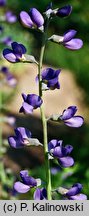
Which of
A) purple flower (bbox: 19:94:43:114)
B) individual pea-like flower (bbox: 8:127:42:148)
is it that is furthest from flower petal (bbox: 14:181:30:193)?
purple flower (bbox: 19:94:43:114)

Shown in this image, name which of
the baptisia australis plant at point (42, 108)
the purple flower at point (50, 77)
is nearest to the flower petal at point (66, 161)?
the baptisia australis plant at point (42, 108)

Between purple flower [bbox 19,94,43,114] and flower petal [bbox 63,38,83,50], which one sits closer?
purple flower [bbox 19,94,43,114]

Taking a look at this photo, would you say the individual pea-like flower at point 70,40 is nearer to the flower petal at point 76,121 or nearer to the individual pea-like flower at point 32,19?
the individual pea-like flower at point 32,19

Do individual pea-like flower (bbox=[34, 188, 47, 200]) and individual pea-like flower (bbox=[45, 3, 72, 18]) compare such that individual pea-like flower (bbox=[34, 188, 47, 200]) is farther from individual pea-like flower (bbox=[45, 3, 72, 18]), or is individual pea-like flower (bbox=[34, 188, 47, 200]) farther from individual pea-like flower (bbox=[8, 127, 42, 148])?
individual pea-like flower (bbox=[45, 3, 72, 18])

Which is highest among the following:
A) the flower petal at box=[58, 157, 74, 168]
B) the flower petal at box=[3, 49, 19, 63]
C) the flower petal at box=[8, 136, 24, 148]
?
the flower petal at box=[3, 49, 19, 63]

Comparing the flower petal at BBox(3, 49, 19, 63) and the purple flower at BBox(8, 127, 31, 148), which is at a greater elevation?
the flower petal at BBox(3, 49, 19, 63)

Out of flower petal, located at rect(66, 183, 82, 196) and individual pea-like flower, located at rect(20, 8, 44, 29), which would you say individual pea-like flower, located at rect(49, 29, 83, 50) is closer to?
individual pea-like flower, located at rect(20, 8, 44, 29)

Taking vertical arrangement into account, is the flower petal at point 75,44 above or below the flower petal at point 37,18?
below
